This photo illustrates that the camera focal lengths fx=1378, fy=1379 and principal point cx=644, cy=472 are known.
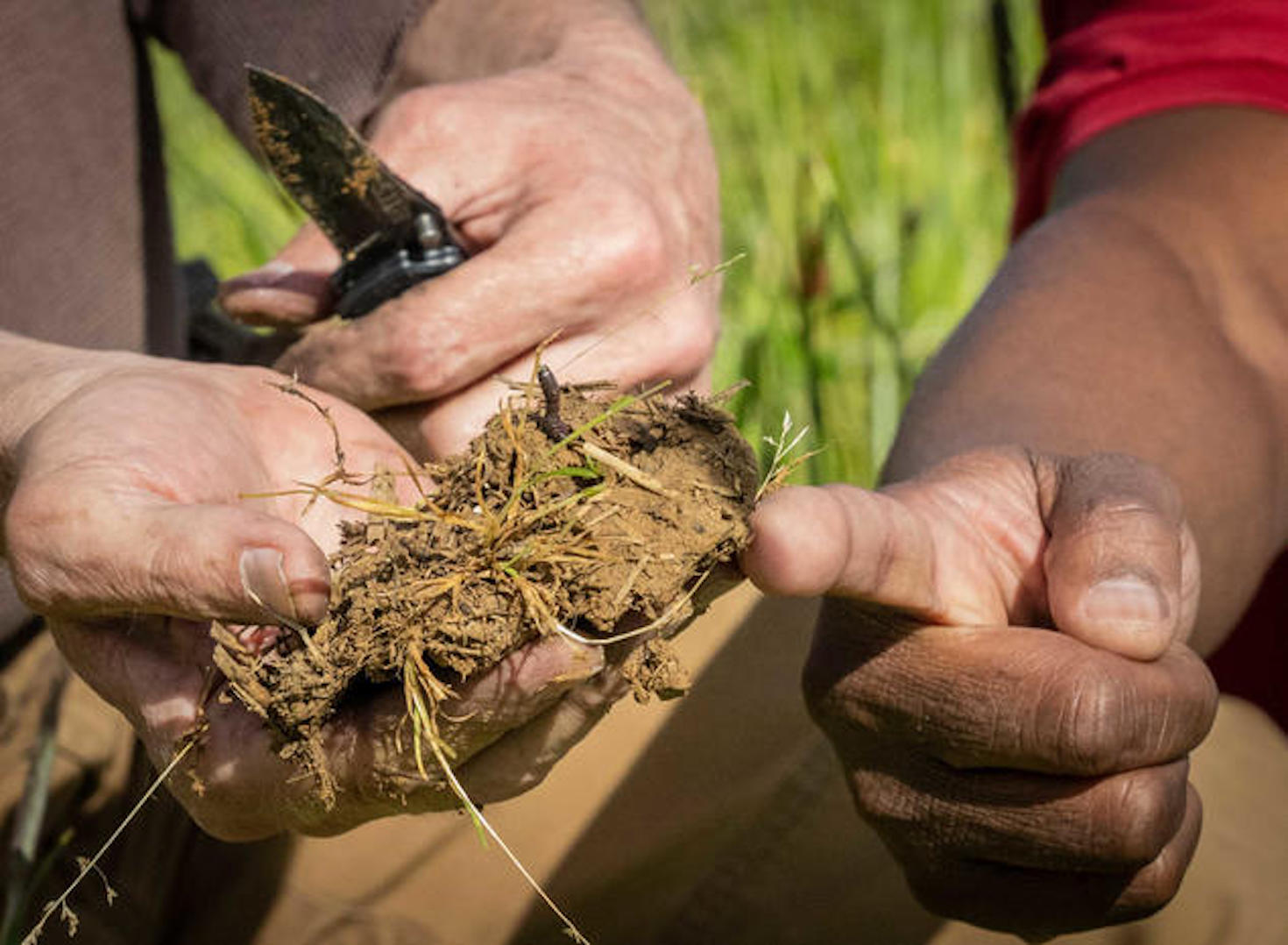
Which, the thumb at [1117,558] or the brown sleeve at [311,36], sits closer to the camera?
the thumb at [1117,558]

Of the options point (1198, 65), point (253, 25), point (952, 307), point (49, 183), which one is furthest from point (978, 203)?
point (49, 183)

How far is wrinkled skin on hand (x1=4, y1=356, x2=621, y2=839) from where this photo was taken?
1.13 metres

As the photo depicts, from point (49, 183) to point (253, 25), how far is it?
436 millimetres

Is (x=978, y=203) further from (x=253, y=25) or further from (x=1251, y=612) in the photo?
(x=253, y=25)

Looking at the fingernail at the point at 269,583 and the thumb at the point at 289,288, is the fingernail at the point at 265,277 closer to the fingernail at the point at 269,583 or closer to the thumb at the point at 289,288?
the thumb at the point at 289,288

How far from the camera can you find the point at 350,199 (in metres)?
1.65

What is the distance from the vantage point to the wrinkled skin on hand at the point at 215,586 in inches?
44.5

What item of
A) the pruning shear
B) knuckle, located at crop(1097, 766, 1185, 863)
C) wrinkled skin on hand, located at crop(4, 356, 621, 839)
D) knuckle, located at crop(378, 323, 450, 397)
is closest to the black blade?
the pruning shear

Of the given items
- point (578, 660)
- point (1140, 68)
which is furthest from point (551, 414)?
point (1140, 68)

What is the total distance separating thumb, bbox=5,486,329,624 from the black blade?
0.60m

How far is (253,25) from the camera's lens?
2275 millimetres

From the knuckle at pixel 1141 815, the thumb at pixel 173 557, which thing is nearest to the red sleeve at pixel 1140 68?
the knuckle at pixel 1141 815

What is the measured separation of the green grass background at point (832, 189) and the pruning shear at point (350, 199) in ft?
2.12

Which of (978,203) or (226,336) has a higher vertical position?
(226,336)
